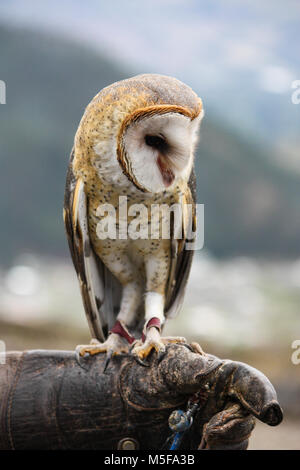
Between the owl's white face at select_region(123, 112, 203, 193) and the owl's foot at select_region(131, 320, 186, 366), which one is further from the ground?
the owl's white face at select_region(123, 112, 203, 193)

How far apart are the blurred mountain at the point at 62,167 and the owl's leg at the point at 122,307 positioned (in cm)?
291

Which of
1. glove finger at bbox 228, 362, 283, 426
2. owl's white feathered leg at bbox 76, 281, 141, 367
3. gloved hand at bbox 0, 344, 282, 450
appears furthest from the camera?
owl's white feathered leg at bbox 76, 281, 141, 367

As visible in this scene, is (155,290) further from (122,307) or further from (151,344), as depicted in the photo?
(151,344)

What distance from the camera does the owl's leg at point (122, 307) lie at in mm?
1234

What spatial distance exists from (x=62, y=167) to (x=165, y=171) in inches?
137

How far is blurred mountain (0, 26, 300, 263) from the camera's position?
430 centimetres

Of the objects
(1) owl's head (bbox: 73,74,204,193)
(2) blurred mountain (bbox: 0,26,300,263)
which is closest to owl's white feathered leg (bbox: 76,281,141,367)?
(1) owl's head (bbox: 73,74,204,193)

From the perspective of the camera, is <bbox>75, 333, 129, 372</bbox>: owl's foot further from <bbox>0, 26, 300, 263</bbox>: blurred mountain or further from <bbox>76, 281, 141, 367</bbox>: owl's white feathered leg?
<bbox>0, 26, 300, 263</bbox>: blurred mountain

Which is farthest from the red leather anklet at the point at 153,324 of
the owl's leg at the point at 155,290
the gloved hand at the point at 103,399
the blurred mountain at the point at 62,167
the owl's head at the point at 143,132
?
the blurred mountain at the point at 62,167

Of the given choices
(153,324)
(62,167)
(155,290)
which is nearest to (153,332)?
(153,324)

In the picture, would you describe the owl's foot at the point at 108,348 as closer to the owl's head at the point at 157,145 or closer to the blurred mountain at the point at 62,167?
the owl's head at the point at 157,145

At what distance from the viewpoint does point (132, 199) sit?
1.19 meters
